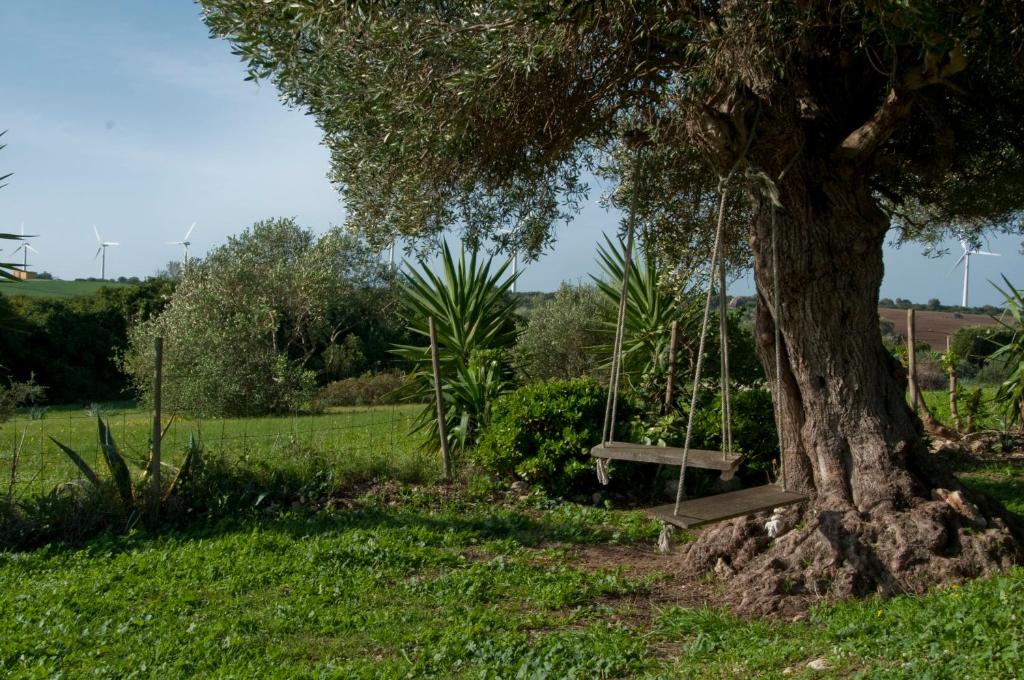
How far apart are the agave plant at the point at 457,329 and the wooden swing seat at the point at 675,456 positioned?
4.37 meters

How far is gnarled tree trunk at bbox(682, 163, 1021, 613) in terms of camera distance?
616cm

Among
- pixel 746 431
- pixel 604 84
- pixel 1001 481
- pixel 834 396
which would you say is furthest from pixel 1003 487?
pixel 604 84

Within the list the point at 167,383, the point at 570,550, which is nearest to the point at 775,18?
the point at 570,550

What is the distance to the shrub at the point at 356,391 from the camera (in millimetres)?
27734

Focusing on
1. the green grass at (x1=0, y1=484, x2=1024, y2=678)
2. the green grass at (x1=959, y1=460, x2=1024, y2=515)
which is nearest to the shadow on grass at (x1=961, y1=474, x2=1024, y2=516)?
the green grass at (x1=959, y1=460, x2=1024, y2=515)

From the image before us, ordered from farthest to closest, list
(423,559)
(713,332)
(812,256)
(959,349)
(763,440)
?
(959,349) → (713,332) → (763,440) → (423,559) → (812,256)

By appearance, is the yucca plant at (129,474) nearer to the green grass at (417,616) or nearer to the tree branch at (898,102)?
the green grass at (417,616)

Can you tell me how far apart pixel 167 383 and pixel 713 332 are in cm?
1958

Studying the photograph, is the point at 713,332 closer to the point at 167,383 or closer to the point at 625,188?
the point at 625,188

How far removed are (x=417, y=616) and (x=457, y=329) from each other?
6.22 meters

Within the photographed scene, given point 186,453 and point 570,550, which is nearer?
point 570,550

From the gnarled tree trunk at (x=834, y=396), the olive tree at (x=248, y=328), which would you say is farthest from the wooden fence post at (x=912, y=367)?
the olive tree at (x=248, y=328)

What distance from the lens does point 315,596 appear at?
20.2ft

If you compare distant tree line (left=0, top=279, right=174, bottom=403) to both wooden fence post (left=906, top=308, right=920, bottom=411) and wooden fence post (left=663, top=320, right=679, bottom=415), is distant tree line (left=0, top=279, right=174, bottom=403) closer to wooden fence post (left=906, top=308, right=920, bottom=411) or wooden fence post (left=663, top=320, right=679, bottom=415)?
wooden fence post (left=663, top=320, right=679, bottom=415)
